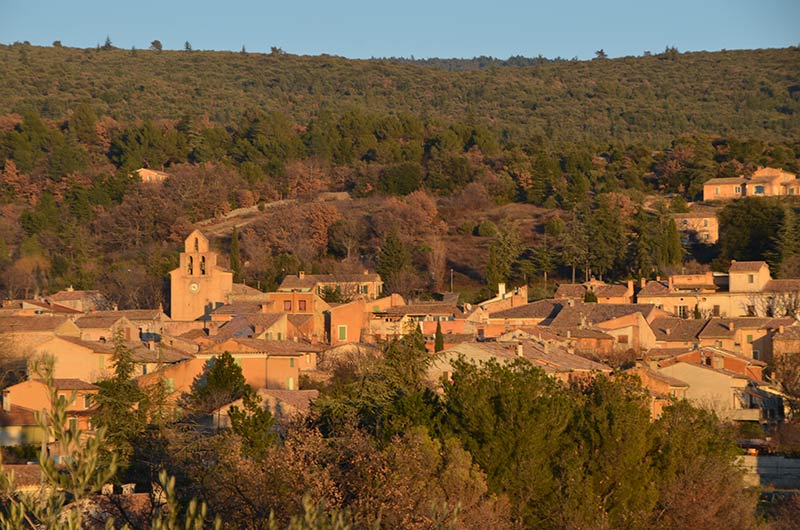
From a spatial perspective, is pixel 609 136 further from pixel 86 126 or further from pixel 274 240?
pixel 274 240

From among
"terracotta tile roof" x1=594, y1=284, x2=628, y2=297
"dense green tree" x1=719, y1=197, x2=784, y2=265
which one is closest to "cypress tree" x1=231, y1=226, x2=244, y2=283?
"terracotta tile roof" x1=594, y1=284, x2=628, y2=297

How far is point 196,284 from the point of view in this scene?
1984 inches

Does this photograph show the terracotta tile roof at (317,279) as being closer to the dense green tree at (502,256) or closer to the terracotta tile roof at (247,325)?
the dense green tree at (502,256)

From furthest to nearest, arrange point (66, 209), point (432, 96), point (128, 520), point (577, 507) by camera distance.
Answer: point (432, 96) → point (66, 209) → point (577, 507) → point (128, 520)

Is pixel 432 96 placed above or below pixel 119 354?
above

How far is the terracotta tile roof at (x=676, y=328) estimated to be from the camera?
45969mm

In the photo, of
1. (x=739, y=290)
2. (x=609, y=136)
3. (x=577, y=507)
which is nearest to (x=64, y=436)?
(x=577, y=507)

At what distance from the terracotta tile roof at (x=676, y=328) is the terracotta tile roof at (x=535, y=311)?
11.2 feet

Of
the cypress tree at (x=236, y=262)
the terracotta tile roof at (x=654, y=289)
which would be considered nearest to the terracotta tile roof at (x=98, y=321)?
the cypress tree at (x=236, y=262)

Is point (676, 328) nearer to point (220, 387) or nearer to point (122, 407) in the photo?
point (220, 387)

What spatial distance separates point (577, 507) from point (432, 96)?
111 m

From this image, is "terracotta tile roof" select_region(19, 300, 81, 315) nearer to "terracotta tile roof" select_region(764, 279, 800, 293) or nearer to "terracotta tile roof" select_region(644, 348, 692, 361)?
"terracotta tile roof" select_region(644, 348, 692, 361)

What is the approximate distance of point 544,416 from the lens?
23.5 m

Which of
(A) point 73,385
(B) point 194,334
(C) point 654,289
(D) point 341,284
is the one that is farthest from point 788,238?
(A) point 73,385
